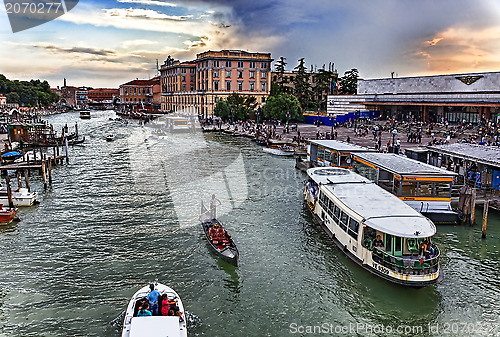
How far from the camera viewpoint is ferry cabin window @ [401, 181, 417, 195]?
22172 mm

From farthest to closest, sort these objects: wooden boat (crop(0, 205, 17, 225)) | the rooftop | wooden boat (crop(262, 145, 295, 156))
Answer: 1. wooden boat (crop(262, 145, 295, 156))
2. the rooftop
3. wooden boat (crop(0, 205, 17, 225))

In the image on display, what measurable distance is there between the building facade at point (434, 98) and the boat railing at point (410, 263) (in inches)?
2005

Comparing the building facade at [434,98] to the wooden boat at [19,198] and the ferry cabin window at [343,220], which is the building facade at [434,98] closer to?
the ferry cabin window at [343,220]

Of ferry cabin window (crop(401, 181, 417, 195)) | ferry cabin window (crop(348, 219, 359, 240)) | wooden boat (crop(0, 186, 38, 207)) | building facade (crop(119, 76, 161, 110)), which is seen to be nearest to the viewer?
ferry cabin window (crop(348, 219, 359, 240))

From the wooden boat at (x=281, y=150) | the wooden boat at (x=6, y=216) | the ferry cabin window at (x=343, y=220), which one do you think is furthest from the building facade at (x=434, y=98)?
the wooden boat at (x=6, y=216)

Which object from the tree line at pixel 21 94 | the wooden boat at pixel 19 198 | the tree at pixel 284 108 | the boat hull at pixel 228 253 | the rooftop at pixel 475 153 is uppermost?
the tree line at pixel 21 94

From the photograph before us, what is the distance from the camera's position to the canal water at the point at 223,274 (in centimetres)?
1418

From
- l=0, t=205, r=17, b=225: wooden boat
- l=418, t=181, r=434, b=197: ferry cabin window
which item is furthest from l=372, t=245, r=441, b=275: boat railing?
l=0, t=205, r=17, b=225: wooden boat

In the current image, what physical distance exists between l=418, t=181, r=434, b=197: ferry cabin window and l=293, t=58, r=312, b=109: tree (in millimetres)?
77974

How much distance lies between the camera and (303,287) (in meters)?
16.5

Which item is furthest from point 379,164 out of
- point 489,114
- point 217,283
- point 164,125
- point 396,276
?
point 164,125

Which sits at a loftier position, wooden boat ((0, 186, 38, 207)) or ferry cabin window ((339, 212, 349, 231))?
ferry cabin window ((339, 212, 349, 231))

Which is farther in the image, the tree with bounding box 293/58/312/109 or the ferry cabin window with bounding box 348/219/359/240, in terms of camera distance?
the tree with bounding box 293/58/312/109

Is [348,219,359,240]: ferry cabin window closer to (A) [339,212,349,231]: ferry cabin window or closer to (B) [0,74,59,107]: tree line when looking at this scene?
(A) [339,212,349,231]: ferry cabin window
